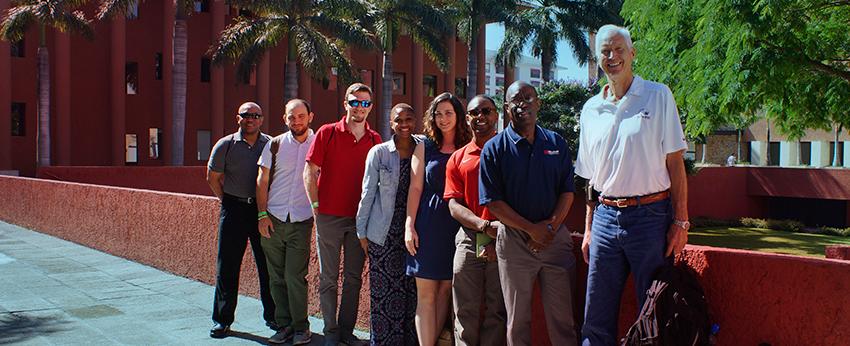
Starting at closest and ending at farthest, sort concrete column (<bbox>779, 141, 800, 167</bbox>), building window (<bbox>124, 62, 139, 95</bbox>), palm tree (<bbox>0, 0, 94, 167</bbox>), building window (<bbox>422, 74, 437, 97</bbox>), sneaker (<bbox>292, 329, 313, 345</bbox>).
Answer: sneaker (<bbox>292, 329, 313, 345</bbox>), palm tree (<bbox>0, 0, 94, 167</bbox>), building window (<bbox>124, 62, 139, 95</bbox>), building window (<bbox>422, 74, 437, 97</bbox>), concrete column (<bbox>779, 141, 800, 167</bbox>)

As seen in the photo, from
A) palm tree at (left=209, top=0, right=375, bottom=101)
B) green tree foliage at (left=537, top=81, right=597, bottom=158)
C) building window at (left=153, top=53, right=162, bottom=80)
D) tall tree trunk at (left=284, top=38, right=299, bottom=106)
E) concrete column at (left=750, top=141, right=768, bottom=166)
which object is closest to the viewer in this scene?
green tree foliage at (left=537, top=81, right=597, bottom=158)

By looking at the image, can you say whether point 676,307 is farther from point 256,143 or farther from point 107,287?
point 107,287

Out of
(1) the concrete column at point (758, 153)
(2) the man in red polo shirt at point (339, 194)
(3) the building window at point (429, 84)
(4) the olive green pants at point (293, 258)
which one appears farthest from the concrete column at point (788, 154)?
(2) the man in red polo shirt at point (339, 194)

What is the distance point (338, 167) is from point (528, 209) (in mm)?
1870

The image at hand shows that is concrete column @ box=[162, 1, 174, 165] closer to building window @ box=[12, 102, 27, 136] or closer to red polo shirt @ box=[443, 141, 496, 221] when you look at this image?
building window @ box=[12, 102, 27, 136]

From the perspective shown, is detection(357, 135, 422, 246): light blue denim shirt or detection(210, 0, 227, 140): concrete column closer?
detection(357, 135, 422, 246): light blue denim shirt

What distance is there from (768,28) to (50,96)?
2664 centimetres

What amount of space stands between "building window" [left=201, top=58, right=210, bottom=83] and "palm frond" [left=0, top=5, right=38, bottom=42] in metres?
9.53

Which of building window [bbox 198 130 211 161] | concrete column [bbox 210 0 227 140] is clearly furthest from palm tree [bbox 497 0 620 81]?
building window [bbox 198 130 211 161]

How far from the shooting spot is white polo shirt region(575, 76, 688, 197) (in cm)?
386

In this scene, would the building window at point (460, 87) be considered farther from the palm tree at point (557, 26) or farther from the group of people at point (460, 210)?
the group of people at point (460, 210)

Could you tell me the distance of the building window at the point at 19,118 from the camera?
106 ft

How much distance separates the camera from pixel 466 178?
4.80m

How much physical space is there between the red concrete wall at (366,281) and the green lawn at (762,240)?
66.1ft
